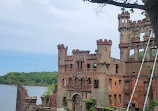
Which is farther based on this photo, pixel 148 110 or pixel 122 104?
pixel 122 104

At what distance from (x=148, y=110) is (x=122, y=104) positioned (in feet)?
29.2

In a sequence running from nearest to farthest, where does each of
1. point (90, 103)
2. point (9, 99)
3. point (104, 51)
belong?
1. point (90, 103)
2. point (104, 51)
3. point (9, 99)

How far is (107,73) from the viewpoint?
35469mm

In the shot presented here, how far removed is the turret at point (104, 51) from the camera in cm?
3506

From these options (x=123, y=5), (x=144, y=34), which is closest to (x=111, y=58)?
(x=144, y=34)

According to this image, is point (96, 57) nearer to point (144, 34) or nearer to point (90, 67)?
point (90, 67)

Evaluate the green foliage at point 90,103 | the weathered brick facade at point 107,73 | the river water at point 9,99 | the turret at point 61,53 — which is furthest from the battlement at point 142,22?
the river water at point 9,99

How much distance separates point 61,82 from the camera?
40312mm

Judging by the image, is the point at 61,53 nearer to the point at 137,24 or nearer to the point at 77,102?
the point at 77,102

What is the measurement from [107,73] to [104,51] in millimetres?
3358

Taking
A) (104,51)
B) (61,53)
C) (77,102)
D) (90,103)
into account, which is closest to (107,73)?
(104,51)

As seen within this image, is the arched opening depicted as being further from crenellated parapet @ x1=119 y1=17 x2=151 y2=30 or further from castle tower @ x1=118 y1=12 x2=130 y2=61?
crenellated parapet @ x1=119 y1=17 x2=151 y2=30

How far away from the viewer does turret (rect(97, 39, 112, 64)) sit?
115ft

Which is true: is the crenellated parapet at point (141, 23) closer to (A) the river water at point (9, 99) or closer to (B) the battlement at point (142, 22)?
(B) the battlement at point (142, 22)
